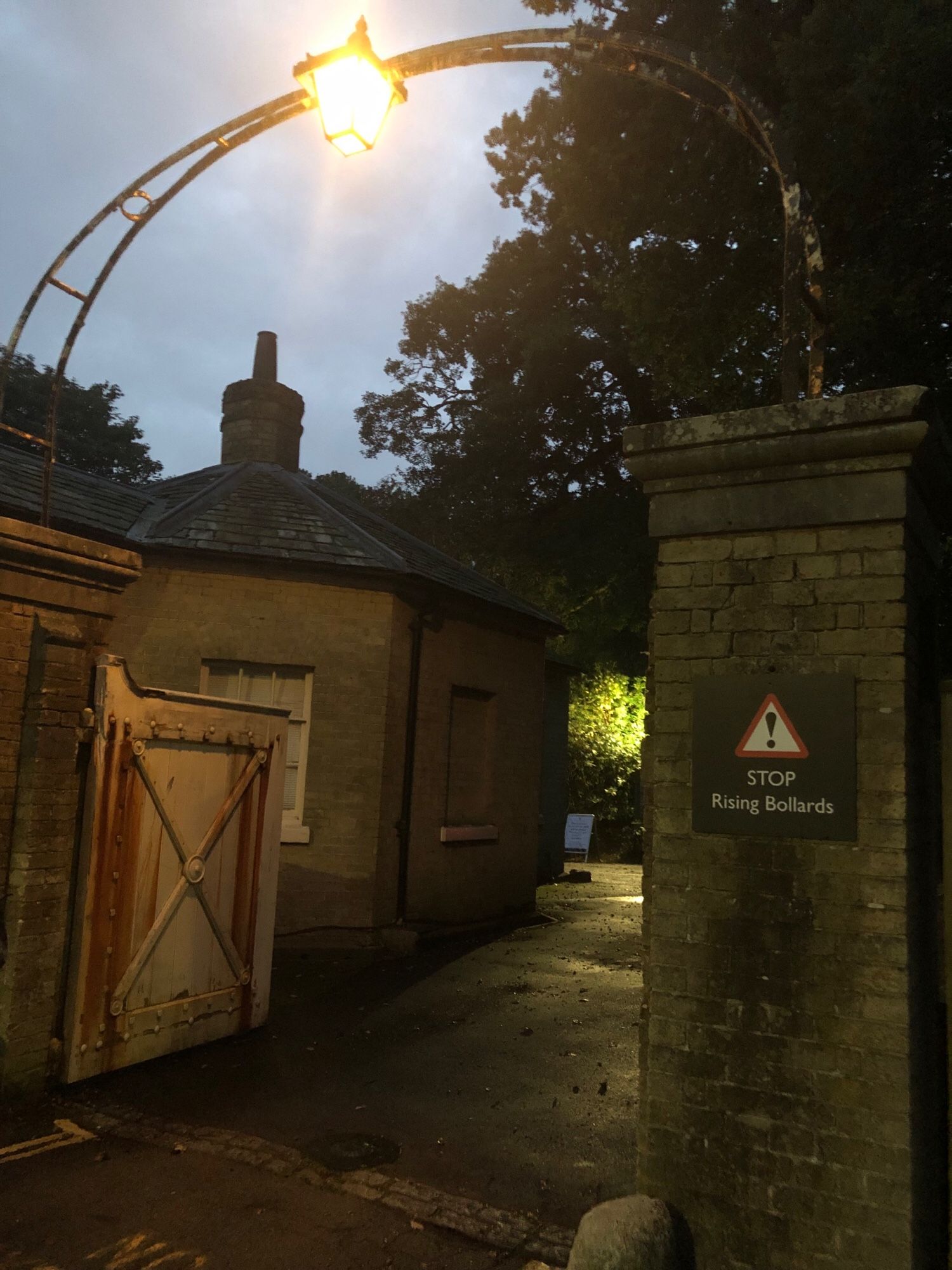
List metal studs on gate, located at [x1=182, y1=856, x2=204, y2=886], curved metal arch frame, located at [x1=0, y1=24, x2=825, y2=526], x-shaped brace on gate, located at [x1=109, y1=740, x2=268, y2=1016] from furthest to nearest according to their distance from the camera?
metal studs on gate, located at [x1=182, y1=856, x2=204, y2=886] < x-shaped brace on gate, located at [x1=109, y1=740, x2=268, y2=1016] < curved metal arch frame, located at [x1=0, y1=24, x2=825, y2=526]

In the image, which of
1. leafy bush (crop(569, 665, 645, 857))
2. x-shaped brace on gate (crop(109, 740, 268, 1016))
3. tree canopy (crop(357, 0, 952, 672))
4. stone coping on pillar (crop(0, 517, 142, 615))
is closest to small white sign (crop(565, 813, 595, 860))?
leafy bush (crop(569, 665, 645, 857))

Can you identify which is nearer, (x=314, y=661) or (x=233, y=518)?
(x=314, y=661)

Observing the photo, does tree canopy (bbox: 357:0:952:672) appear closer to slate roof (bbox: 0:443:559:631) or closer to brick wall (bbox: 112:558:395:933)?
slate roof (bbox: 0:443:559:631)

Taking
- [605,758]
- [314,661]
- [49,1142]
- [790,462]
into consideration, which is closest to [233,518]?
[314,661]

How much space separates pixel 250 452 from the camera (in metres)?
14.2

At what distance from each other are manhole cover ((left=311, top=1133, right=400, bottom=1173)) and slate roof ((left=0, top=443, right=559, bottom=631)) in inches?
260

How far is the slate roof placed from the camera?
10.3 metres

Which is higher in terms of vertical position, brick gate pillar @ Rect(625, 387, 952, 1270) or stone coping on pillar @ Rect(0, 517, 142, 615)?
stone coping on pillar @ Rect(0, 517, 142, 615)

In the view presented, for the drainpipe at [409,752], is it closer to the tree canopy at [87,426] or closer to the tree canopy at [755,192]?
the tree canopy at [755,192]

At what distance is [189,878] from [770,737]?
4238 millimetres

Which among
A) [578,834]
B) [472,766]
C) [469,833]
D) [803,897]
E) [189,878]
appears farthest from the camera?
[578,834]

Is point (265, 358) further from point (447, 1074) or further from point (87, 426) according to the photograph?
point (87, 426)

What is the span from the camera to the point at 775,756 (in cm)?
346

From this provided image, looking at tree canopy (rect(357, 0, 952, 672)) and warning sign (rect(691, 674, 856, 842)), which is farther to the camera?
tree canopy (rect(357, 0, 952, 672))
